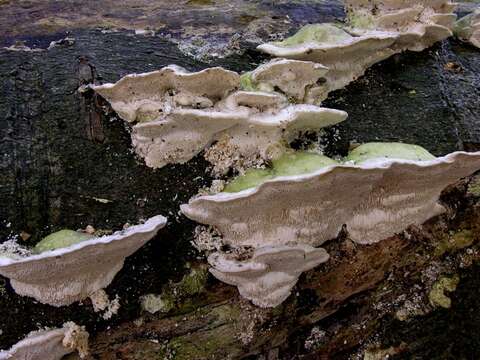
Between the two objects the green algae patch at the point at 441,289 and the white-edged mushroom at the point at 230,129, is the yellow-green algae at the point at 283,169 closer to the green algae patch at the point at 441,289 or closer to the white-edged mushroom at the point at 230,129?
the white-edged mushroom at the point at 230,129

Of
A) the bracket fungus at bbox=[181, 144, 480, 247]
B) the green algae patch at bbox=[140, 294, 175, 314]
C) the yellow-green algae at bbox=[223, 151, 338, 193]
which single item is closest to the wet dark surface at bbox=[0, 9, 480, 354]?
the green algae patch at bbox=[140, 294, 175, 314]

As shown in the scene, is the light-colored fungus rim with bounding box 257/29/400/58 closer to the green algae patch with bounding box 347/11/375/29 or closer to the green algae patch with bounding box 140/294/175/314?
the green algae patch with bounding box 347/11/375/29

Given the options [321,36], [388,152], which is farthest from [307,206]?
[321,36]

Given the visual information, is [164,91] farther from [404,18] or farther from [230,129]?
[404,18]

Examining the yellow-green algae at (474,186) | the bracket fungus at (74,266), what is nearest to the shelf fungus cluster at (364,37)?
the yellow-green algae at (474,186)

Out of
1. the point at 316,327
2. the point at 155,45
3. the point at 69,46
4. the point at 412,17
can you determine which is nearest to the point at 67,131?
the point at 69,46

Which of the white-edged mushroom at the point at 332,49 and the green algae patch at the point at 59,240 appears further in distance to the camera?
the white-edged mushroom at the point at 332,49
